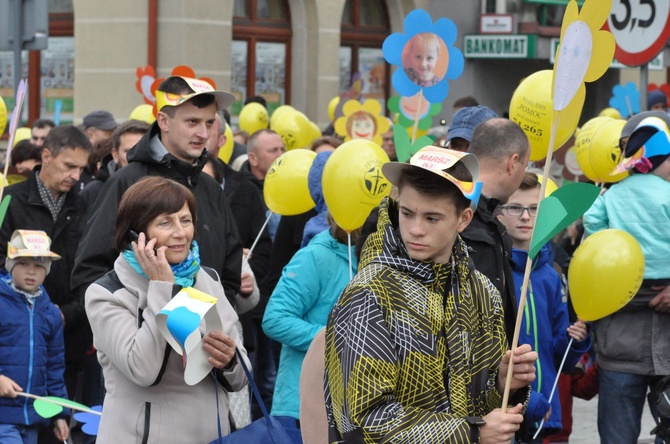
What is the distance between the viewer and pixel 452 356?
3.63 meters

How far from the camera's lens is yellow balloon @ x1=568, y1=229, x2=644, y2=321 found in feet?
20.8

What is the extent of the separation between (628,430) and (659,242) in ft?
3.35

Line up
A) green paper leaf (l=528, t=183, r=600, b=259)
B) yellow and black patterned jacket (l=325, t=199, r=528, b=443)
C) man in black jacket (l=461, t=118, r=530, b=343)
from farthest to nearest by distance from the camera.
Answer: man in black jacket (l=461, t=118, r=530, b=343)
green paper leaf (l=528, t=183, r=600, b=259)
yellow and black patterned jacket (l=325, t=199, r=528, b=443)

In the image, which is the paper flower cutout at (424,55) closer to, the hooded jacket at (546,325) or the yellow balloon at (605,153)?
the yellow balloon at (605,153)

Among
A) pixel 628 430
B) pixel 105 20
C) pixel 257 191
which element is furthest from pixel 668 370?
pixel 105 20

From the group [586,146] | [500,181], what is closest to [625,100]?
[586,146]

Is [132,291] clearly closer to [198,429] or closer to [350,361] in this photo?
[198,429]

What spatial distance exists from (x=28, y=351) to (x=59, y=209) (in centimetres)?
127

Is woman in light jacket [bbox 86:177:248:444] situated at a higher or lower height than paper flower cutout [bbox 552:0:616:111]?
lower

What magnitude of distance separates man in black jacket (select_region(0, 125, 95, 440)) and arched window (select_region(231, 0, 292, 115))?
1213 cm

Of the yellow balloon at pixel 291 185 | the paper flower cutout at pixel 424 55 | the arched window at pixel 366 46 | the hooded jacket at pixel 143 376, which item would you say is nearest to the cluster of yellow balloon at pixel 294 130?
the paper flower cutout at pixel 424 55

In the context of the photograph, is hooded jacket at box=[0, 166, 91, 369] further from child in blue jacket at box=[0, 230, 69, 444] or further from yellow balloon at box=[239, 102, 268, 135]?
yellow balloon at box=[239, 102, 268, 135]

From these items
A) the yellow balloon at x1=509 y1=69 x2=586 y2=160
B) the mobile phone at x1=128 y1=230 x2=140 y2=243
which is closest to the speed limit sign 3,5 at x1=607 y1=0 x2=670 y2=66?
the yellow balloon at x1=509 y1=69 x2=586 y2=160

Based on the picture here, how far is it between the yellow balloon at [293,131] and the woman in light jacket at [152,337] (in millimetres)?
7719
